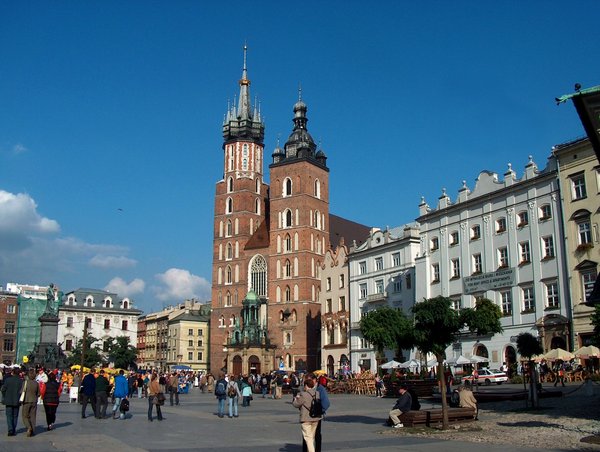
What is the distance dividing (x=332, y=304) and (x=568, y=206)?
31.5 metres

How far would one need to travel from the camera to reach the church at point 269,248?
79.9 meters

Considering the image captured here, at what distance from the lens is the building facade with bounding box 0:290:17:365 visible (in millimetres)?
94875

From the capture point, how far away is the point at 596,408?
2042cm

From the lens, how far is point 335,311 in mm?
68312

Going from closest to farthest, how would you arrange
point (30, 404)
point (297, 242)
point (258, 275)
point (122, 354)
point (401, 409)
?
point (30, 404) → point (401, 409) → point (297, 242) → point (122, 354) → point (258, 275)

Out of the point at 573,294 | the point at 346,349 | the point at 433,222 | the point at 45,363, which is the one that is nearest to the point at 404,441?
the point at 573,294

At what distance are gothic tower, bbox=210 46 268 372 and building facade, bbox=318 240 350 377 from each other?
16222mm

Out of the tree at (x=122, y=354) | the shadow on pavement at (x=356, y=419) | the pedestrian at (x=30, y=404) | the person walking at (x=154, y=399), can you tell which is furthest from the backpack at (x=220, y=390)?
the tree at (x=122, y=354)

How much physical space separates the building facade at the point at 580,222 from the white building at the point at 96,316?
246ft

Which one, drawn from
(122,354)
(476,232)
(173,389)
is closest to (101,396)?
(173,389)

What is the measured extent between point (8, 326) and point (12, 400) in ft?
287

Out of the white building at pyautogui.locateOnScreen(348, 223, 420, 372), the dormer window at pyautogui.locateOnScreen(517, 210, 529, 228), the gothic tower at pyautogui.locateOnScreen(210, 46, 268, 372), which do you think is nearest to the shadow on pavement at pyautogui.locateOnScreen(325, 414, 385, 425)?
the dormer window at pyautogui.locateOnScreen(517, 210, 529, 228)

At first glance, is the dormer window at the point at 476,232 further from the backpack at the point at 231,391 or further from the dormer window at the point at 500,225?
the backpack at the point at 231,391

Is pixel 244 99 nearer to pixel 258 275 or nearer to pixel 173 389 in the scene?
pixel 258 275
